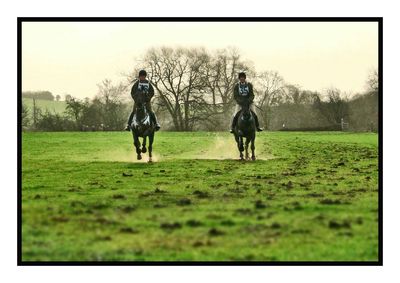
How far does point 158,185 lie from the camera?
17234 millimetres

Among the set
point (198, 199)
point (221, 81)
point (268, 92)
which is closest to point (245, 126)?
point (221, 81)

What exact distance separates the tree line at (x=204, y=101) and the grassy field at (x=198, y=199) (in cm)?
49

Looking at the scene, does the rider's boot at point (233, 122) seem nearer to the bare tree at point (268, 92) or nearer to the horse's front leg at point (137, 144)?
the bare tree at point (268, 92)

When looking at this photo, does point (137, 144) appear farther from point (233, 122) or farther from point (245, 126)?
Result: point (245, 126)

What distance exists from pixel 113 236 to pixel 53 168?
7.56 meters

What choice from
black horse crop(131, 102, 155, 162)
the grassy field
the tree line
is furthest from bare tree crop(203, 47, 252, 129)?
black horse crop(131, 102, 155, 162)

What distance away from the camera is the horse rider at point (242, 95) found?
69.5ft

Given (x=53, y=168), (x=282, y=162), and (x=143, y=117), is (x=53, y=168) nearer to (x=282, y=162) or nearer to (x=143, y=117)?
(x=143, y=117)

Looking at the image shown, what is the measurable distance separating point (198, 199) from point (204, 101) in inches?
205

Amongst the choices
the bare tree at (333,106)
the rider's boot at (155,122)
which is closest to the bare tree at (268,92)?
the bare tree at (333,106)

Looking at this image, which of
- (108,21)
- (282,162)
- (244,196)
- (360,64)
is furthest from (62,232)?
(282,162)

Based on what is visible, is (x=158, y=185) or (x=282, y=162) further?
(x=282, y=162)

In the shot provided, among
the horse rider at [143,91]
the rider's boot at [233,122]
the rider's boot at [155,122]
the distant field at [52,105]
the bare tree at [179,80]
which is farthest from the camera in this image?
the rider's boot at [233,122]

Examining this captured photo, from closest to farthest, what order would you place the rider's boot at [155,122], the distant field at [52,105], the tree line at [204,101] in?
the distant field at [52,105] → the tree line at [204,101] → the rider's boot at [155,122]
